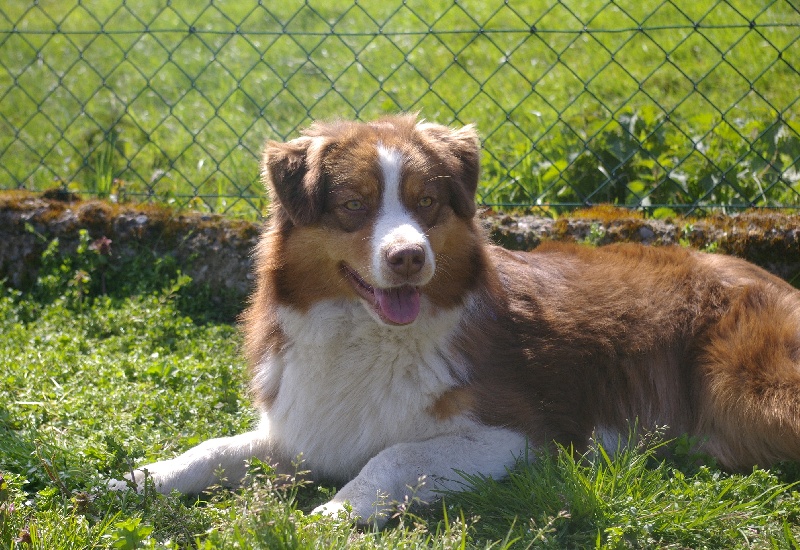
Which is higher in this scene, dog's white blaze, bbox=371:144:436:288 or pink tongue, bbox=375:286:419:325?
dog's white blaze, bbox=371:144:436:288

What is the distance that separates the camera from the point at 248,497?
10.3 ft

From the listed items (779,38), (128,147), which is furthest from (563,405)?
(779,38)

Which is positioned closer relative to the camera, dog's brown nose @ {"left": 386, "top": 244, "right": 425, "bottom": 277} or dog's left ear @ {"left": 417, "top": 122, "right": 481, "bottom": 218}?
dog's brown nose @ {"left": 386, "top": 244, "right": 425, "bottom": 277}

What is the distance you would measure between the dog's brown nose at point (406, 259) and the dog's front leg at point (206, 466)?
99cm

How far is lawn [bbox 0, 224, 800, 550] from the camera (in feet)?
9.59

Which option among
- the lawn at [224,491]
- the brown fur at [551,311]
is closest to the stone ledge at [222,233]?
the lawn at [224,491]

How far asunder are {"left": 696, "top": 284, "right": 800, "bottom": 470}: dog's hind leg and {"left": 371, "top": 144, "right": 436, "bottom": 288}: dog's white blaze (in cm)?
140

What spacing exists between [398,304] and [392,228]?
0.32 metres

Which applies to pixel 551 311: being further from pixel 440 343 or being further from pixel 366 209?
pixel 366 209

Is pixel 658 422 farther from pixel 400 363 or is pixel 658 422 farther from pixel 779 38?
pixel 779 38

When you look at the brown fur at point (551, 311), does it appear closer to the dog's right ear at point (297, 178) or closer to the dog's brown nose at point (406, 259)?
the dog's right ear at point (297, 178)

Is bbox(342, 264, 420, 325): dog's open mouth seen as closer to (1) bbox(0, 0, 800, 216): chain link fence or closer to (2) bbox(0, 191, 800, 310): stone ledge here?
(2) bbox(0, 191, 800, 310): stone ledge

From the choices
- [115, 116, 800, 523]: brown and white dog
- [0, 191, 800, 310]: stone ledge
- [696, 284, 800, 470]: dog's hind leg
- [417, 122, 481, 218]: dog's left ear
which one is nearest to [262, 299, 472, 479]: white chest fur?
[115, 116, 800, 523]: brown and white dog

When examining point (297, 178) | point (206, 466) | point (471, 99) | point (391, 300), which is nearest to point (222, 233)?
point (471, 99)
